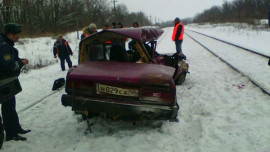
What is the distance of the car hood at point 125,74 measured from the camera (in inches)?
129

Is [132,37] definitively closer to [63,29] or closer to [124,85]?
[124,85]

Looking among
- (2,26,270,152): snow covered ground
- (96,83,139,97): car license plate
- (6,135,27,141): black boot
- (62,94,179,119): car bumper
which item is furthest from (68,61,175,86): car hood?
(6,135,27,141): black boot

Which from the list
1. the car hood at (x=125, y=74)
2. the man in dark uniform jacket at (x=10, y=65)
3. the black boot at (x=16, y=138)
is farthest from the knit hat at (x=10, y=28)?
the black boot at (x=16, y=138)

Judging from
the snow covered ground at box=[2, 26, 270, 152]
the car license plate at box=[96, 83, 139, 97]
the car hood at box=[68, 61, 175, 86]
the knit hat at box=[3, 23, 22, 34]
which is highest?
the knit hat at box=[3, 23, 22, 34]

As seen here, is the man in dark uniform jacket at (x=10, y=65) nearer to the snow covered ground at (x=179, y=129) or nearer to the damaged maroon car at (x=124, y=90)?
the snow covered ground at (x=179, y=129)

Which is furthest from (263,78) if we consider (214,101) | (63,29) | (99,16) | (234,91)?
(99,16)

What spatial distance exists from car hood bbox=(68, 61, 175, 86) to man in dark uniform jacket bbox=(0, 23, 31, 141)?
841mm

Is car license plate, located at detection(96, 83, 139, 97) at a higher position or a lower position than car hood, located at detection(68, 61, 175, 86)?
lower

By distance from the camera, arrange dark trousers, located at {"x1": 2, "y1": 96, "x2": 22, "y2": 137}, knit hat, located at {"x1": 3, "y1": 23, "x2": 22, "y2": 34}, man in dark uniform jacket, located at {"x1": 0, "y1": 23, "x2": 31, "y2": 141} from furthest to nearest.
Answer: dark trousers, located at {"x1": 2, "y1": 96, "x2": 22, "y2": 137} → knit hat, located at {"x1": 3, "y1": 23, "x2": 22, "y2": 34} → man in dark uniform jacket, located at {"x1": 0, "y1": 23, "x2": 31, "y2": 141}

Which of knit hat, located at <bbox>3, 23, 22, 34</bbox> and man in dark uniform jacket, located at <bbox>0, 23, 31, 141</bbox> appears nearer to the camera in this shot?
man in dark uniform jacket, located at <bbox>0, 23, 31, 141</bbox>

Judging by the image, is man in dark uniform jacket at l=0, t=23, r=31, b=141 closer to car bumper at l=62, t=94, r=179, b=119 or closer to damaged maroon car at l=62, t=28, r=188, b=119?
damaged maroon car at l=62, t=28, r=188, b=119

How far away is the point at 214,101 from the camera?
16.7 ft

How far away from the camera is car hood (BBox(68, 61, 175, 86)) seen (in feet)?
10.7

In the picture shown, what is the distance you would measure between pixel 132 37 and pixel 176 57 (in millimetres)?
3088
